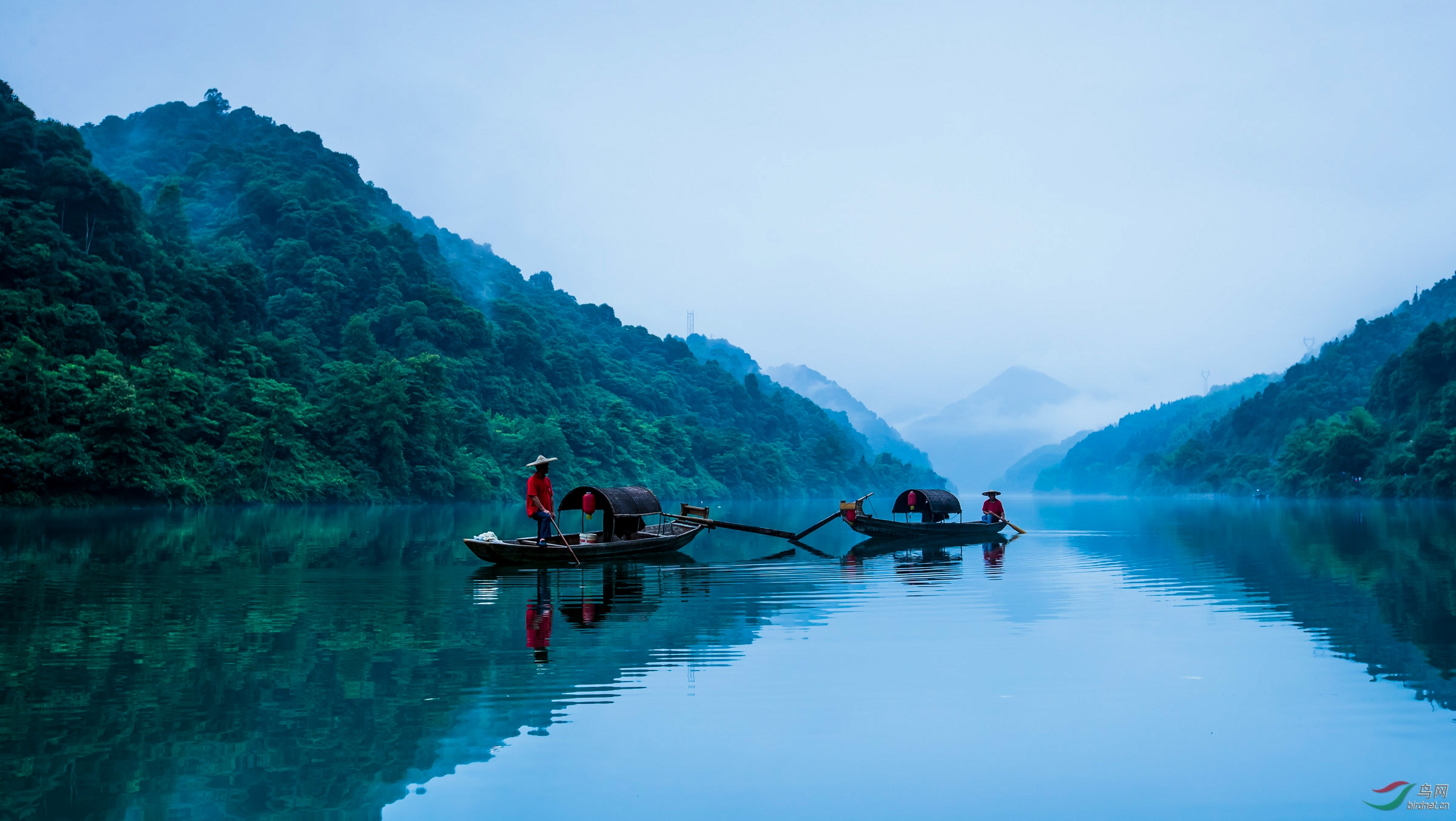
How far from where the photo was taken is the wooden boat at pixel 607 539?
22.4m

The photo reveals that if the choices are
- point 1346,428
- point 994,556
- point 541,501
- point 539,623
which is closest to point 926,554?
point 994,556

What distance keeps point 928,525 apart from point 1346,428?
8178 centimetres

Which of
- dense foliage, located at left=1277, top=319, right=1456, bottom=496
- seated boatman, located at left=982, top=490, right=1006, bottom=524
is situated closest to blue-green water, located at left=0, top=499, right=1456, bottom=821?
seated boatman, located at left=982, top=490, right=1006, bottom=524

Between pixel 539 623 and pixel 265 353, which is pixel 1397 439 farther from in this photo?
pixel 539 623

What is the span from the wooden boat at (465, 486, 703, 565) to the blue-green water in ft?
3.37

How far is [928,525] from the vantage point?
114 ft

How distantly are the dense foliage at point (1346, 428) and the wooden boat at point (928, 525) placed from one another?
2354 inches

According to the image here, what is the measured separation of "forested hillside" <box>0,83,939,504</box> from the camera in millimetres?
47906

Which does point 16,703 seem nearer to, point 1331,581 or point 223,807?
point 223,807

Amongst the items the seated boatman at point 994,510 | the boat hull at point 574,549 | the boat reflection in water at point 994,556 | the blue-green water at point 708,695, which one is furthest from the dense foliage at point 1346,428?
the blue-green water at point 708,695

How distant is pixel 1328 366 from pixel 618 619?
158806 millimetres

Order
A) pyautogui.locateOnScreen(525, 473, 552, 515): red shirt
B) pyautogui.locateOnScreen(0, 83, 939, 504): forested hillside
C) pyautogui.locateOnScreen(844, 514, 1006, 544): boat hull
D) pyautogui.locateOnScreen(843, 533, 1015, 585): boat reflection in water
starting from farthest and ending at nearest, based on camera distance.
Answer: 1. pyautogui.locateOnScreen(0, 83, 939, 504): forested hillside
2. pyautogui.locateOnScreen(844, 514, 1006, 544): boat hull
3. pyautogui.locateOnScreen(843, 533, 1015, 585): boat reflection in water
4. pyautogui.locateOnScreen(525, 473, 552, 515): red shirt

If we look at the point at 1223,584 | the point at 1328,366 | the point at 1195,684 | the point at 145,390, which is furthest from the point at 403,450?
the point at 1328,366

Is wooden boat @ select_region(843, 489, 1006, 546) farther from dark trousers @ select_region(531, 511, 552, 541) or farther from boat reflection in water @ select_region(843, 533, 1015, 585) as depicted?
dark trousers @ select_region(531, 511, 552, 541)
